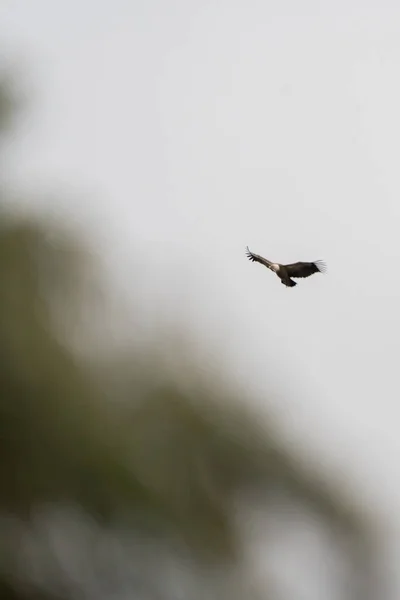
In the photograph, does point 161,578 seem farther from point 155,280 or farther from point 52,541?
point 155,280

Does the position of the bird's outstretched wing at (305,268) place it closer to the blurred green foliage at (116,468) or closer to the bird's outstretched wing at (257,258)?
the bird's outstretched wing at (257,258)

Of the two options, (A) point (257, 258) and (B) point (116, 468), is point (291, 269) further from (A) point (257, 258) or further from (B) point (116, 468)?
(B) point (116, 468)

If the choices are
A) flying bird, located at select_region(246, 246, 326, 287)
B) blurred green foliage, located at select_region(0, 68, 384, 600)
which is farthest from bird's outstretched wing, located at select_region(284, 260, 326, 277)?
blurred green foliage, located at select_region(0, 68, 384, 600)

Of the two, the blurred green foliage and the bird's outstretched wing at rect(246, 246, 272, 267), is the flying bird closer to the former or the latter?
the bird's outstretched wing at rect(246, 246, 272, 267)

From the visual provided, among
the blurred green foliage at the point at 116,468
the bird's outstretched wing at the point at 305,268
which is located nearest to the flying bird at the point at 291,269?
the bird's outstretched wing at the point at 305,268

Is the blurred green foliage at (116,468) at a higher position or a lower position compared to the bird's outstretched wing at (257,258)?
lower

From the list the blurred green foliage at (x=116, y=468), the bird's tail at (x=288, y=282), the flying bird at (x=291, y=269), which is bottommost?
the blurred green foliage at (x=116, y=468)

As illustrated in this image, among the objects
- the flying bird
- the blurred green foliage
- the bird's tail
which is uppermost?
the flying bird
